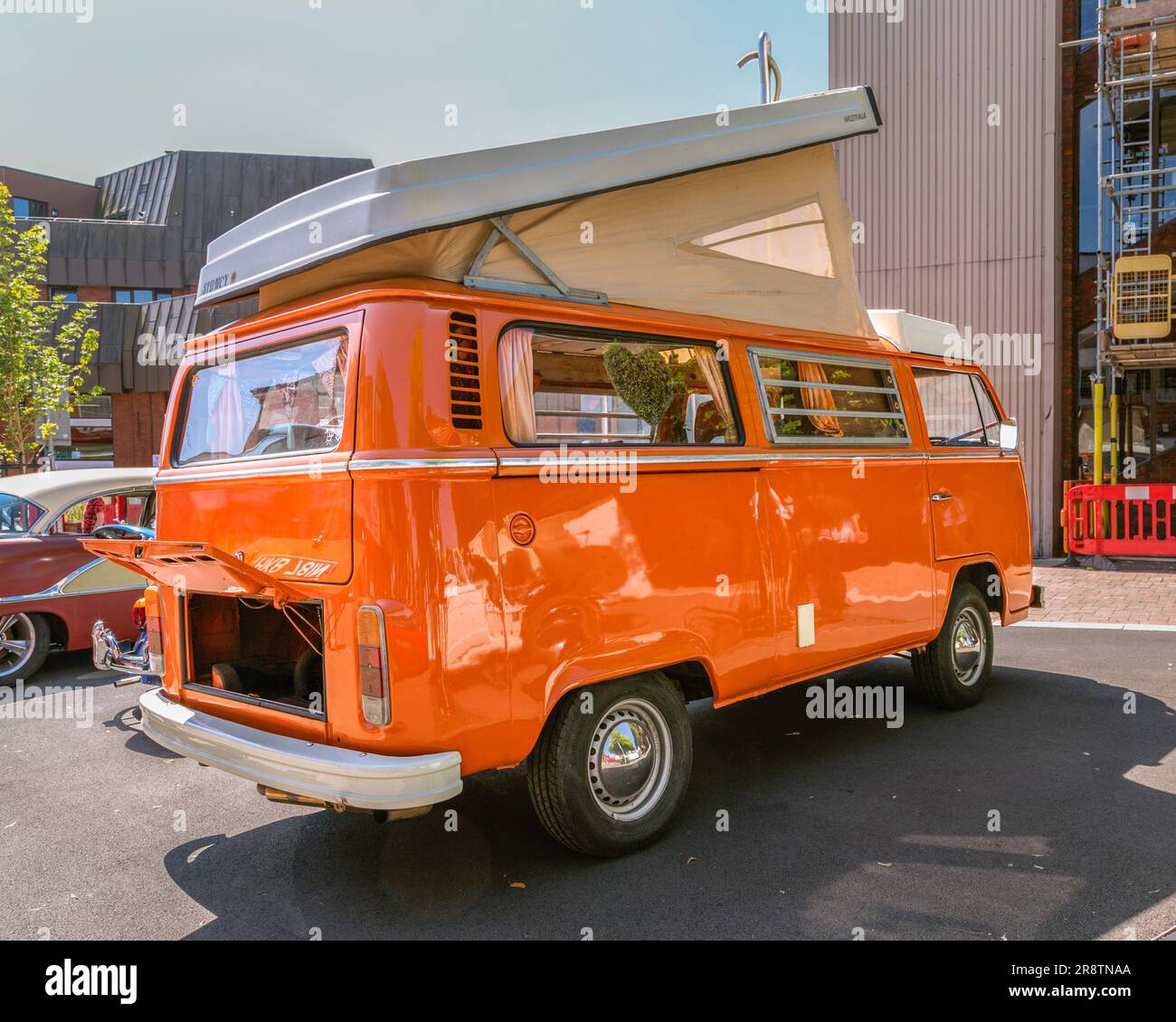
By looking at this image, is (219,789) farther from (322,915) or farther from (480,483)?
(480,483)

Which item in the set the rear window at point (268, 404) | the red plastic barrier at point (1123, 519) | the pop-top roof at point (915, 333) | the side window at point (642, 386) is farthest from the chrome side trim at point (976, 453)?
the red plastic barrier at point (1123, 519)

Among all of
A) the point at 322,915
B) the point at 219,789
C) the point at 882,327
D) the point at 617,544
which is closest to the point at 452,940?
the point at 322,915

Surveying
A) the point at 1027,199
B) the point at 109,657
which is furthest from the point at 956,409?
the point at 1027,199

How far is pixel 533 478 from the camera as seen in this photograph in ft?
12.1

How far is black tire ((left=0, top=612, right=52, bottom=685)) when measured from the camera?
7.63 m

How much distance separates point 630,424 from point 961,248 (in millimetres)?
12950

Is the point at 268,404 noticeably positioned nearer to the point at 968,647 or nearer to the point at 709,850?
the point at 709,850

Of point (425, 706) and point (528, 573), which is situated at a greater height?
point (528, 573)

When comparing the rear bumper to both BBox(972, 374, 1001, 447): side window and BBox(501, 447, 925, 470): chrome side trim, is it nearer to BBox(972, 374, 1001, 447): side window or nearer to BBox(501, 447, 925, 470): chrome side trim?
BBox(501, 447, 925, 470): chrome side trim

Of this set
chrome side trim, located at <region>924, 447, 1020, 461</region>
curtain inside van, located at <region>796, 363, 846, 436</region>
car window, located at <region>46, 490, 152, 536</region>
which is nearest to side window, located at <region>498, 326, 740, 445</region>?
curtain inside van, located at <region>796, 363, 846, 436</region>

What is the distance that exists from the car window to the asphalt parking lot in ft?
7.95

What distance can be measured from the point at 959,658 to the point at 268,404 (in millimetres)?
4609

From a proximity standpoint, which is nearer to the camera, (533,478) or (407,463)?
(407,463)
